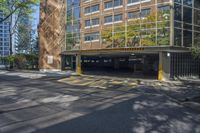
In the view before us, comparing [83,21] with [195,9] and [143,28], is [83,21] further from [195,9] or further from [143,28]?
[195,9]

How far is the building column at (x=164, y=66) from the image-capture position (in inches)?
1214

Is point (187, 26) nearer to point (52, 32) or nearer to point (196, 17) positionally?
point (196, 17)

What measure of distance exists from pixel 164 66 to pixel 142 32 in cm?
514

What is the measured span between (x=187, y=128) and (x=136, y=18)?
28.1 metres

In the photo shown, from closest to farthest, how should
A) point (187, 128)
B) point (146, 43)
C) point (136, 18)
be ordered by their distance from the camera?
point (187, 128)
point (146, 43)
point (136, 18)

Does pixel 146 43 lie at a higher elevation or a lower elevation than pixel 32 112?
higher

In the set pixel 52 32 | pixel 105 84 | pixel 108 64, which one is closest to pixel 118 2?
pixel 108 64

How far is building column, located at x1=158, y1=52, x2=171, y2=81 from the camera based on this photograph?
30.8 m

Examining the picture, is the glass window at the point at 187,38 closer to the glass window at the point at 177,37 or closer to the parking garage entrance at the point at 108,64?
the glass window at the point at 177,37

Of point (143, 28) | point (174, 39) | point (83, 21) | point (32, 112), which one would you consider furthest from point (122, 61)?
point (32, 112)

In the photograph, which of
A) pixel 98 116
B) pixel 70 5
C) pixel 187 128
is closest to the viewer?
pixel 187 128

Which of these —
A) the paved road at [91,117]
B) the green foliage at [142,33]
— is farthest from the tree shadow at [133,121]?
the green foliage at [142,33]

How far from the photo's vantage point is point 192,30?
32844 mm

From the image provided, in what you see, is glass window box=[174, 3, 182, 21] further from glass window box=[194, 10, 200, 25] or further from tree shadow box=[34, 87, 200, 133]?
tree shadow box=[34, 87, 200, 133]
